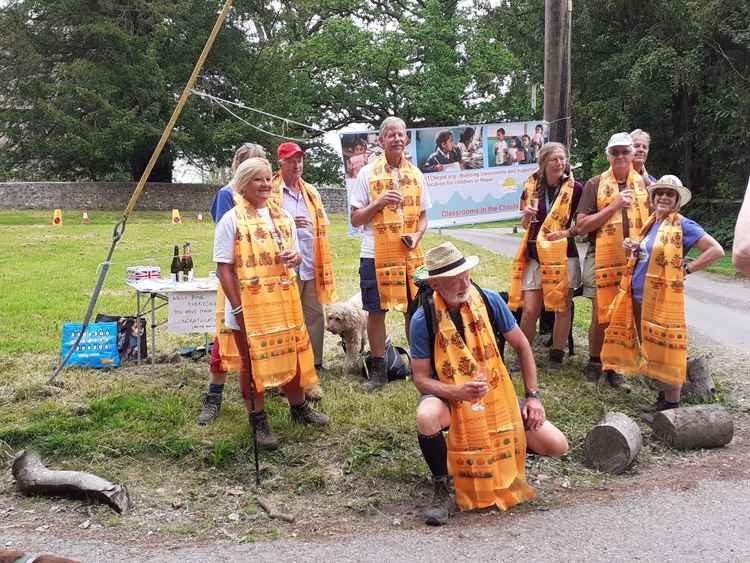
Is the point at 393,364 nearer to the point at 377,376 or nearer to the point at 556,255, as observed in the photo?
the point at 377,376

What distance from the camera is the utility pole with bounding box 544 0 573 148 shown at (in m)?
7.68

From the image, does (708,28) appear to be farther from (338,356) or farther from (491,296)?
(491,296)

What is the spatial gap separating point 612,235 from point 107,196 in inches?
1170

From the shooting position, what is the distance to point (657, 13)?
17.0 m

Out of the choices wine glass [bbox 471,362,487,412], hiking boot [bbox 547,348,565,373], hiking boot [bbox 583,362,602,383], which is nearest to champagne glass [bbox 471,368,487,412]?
wine glass [bbox 471,362,487,412]

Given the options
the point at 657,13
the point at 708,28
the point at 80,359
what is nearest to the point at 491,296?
the point at 80,359

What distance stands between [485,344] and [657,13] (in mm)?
15965

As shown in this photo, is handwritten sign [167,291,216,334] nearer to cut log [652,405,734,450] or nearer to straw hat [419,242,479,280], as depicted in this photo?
straw hat [419,242,479,280]

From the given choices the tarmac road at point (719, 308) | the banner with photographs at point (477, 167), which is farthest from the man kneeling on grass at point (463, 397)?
Result: the tarmac road at point (719, 308)

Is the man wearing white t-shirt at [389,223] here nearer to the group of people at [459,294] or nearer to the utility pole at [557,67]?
the group of people at [459,294]

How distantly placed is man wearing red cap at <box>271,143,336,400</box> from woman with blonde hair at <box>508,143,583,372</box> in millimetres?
1712

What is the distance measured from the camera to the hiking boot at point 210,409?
5082 mm

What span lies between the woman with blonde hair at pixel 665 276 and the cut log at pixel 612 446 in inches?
33.7

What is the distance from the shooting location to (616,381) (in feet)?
20.1
